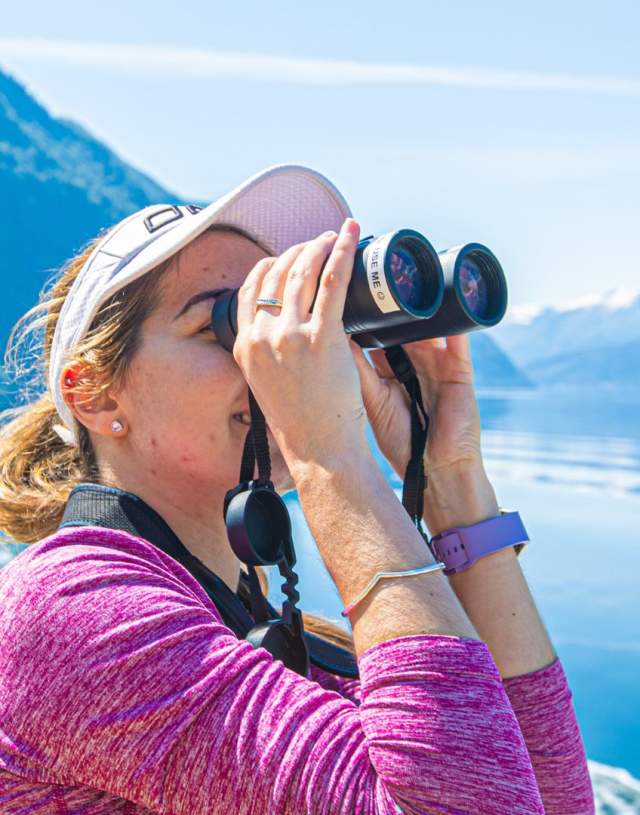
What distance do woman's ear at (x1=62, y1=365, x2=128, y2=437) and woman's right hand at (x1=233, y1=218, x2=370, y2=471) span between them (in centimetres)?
23

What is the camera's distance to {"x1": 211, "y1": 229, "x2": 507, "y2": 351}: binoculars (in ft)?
2.92

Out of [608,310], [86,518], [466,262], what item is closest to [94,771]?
[86,518]

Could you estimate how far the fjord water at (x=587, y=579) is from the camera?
3.65 meters

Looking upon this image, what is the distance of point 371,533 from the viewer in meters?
0.76

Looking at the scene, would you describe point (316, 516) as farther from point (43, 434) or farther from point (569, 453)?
point (569, 453)

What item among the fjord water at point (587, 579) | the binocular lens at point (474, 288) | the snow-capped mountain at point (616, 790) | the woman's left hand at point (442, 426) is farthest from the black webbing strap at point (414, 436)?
the snow-capped mountain at point (616, 790)

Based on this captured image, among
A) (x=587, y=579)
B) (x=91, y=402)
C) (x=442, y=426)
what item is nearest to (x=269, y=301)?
(x=91, y=402)

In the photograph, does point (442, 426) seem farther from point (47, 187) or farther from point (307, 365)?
point (47, 187)

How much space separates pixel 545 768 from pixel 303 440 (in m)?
0.48

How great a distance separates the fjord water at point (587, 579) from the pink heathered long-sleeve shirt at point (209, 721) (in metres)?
0.75

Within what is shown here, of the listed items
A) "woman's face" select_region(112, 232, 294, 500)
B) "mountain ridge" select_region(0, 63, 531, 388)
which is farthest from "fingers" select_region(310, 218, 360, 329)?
"mountain ridge" select_region(0, 63, 531, 388)

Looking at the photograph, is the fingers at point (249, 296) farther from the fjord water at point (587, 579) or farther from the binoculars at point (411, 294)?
the fjord water at point (587, 579)

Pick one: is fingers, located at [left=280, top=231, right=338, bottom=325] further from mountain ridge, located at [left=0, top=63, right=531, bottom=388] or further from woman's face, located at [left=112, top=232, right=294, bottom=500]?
mountain ridge, located at [left=0, top=63, right=531, bottom=388]

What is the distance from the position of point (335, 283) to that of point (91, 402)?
37cm
